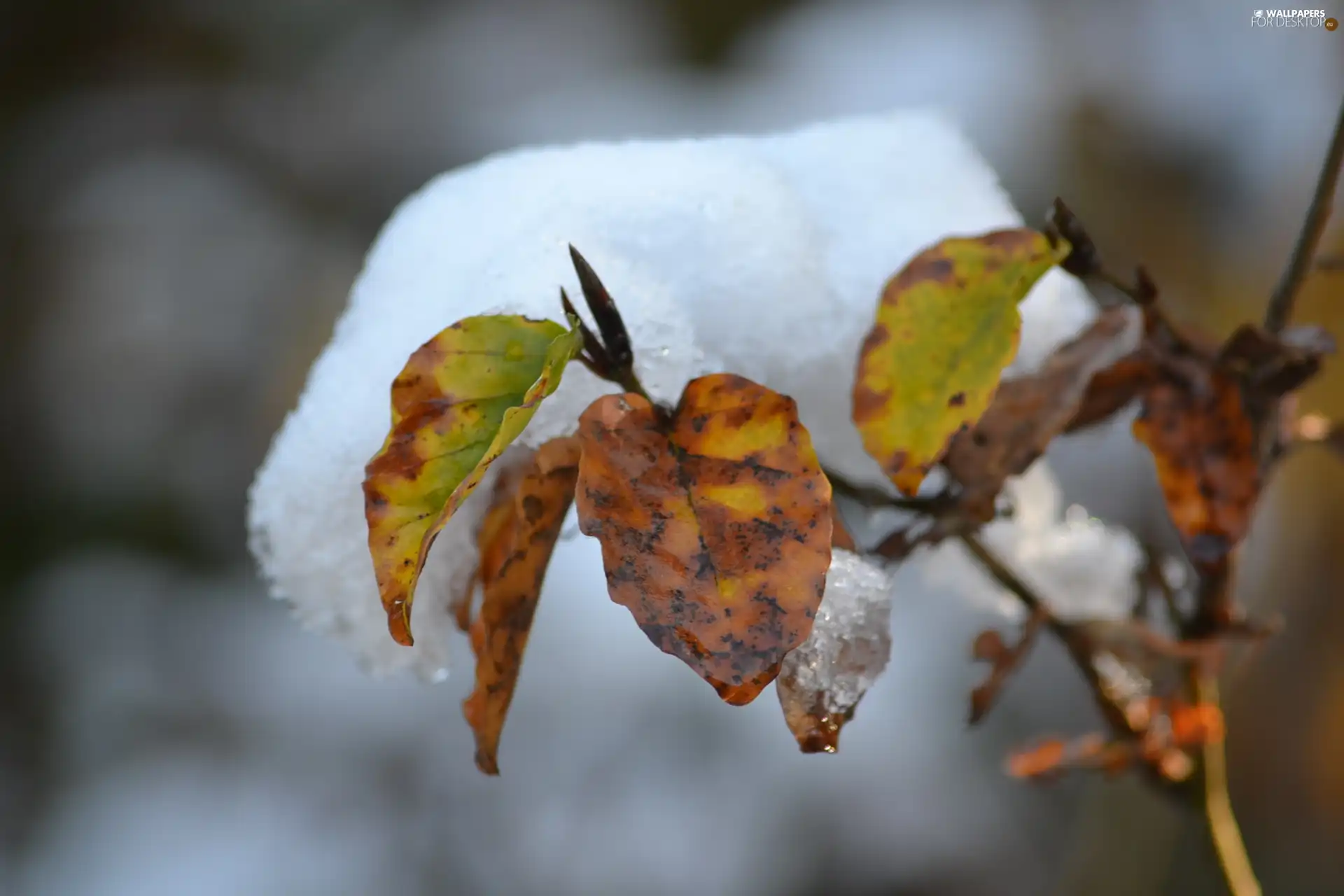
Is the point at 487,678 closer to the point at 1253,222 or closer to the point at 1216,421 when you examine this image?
the point at 1216,421

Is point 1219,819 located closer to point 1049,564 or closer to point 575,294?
point 1049,564

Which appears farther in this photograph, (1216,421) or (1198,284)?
(1198,284)

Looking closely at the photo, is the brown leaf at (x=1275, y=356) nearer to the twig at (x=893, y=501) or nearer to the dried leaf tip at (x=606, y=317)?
the twig at (x=893, y=501)

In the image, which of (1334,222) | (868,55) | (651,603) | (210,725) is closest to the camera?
(651,603)

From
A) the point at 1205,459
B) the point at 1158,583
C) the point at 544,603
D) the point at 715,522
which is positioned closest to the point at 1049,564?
the point at 1158,583

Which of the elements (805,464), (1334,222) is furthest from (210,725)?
(1334,222)

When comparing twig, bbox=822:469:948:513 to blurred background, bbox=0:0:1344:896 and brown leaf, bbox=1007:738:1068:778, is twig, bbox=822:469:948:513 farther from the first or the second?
blurred background, bbox=0:0:1344:896
